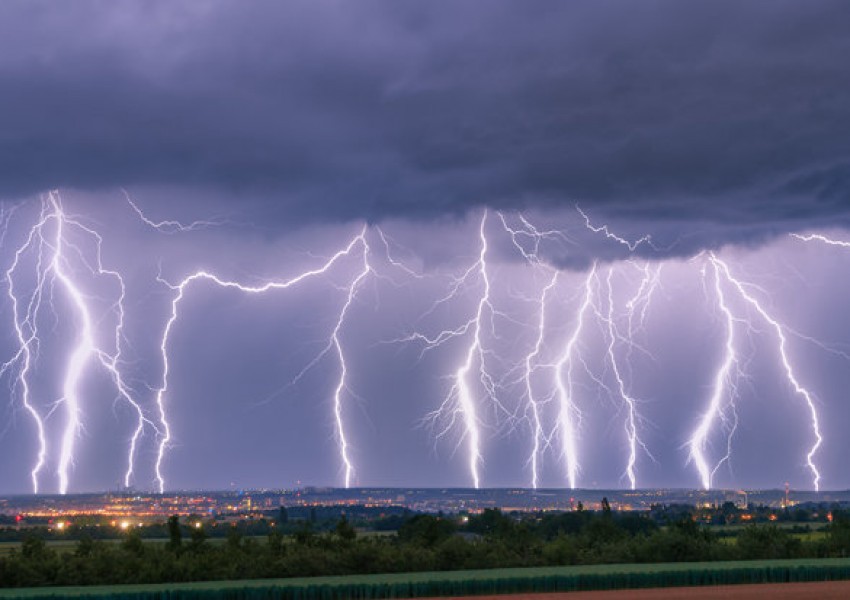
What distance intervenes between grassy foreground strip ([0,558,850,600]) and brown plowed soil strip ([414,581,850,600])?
901mm

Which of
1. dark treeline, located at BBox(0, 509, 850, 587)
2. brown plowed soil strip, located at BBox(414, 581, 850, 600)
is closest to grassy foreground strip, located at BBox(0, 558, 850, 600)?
brown plowed soil strip, located at BBox(414, 581, 850, 600)

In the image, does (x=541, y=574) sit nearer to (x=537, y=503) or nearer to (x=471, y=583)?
(x=471, y=583)

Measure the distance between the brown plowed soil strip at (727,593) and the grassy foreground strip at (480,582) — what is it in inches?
35.5

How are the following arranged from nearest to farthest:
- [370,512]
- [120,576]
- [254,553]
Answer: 1. [120,576]
2. [254,553]
3. [370,512]

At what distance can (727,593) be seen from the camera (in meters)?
32.7

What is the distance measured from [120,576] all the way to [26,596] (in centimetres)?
511

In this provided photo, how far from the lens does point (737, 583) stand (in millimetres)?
36312

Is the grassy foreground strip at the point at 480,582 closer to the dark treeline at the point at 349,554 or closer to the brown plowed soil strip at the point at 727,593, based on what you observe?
the brown plowed soil strip at the point at 727,593

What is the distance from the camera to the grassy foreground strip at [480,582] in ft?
103

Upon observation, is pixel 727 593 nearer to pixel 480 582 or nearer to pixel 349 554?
pixel 480 582

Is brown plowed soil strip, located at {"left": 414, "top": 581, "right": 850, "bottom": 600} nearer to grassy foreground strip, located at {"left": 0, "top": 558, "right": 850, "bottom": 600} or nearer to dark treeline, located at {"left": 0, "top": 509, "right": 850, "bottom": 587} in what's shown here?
grassy foreground strip, located at {"left": 0, "top": 558, "right": 850, "bottom": 600}

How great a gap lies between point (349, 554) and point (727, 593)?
12289 millimetres

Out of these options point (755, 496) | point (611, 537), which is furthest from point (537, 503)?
point (611, 537)

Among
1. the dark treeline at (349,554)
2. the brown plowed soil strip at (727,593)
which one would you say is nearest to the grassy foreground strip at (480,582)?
the brown plowed soil strip at (727,593)
